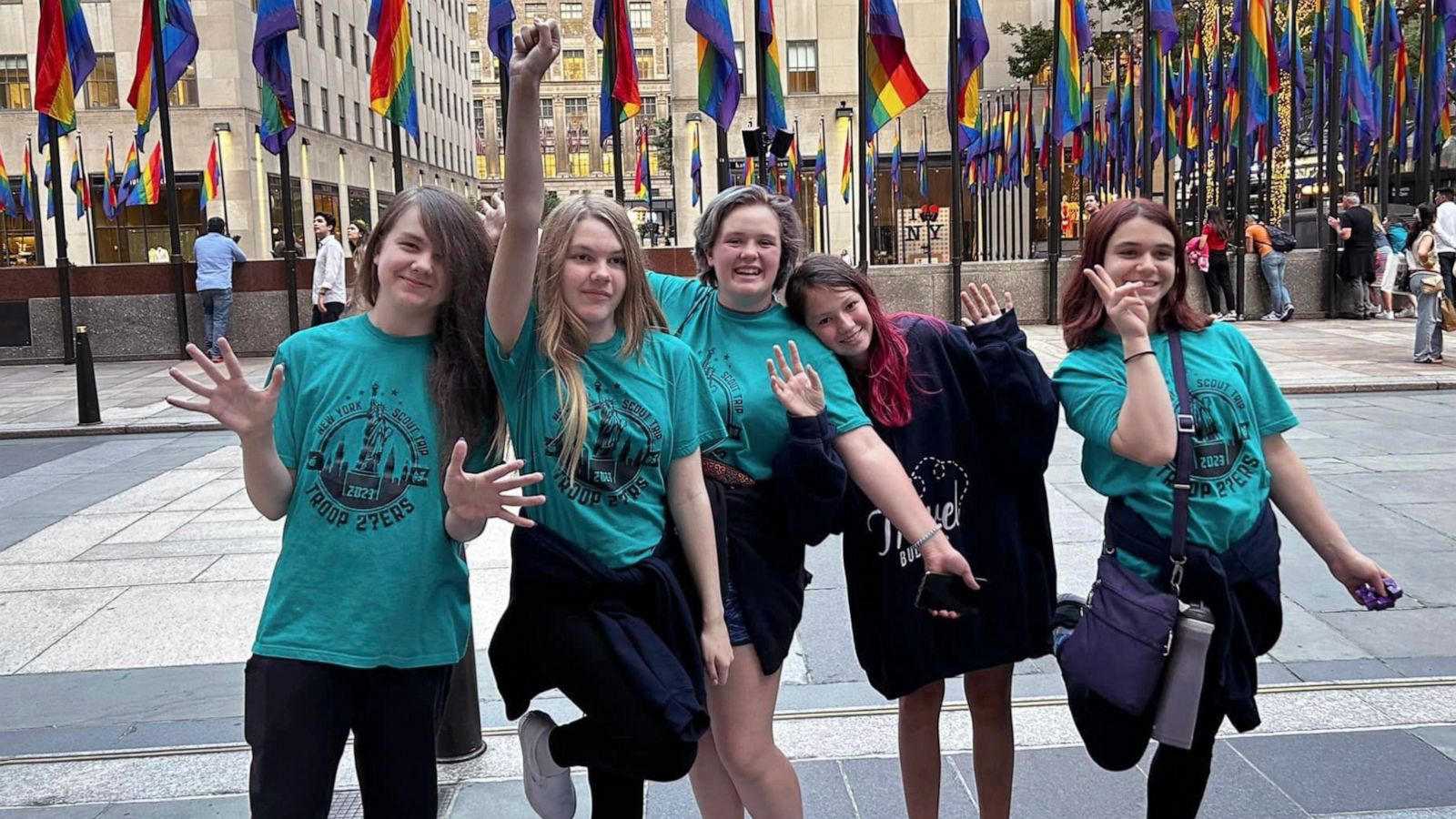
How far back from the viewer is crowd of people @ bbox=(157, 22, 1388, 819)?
8.36ft

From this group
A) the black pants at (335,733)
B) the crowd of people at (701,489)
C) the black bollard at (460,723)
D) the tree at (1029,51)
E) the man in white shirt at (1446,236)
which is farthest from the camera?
the tree at (1029,51)

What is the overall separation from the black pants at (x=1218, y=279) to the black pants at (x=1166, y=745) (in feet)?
58.7

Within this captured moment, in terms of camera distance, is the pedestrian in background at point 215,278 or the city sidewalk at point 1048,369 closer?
the city sidewalk at point 1048,369

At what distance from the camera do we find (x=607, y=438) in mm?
2648

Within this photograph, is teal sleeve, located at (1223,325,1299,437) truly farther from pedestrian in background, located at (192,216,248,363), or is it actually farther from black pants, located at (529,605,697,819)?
pedestrian in background, located at (192,216,248,363)

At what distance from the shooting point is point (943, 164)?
140 feet

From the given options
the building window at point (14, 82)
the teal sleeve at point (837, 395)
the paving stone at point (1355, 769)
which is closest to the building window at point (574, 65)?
the building window at point (14, 82)

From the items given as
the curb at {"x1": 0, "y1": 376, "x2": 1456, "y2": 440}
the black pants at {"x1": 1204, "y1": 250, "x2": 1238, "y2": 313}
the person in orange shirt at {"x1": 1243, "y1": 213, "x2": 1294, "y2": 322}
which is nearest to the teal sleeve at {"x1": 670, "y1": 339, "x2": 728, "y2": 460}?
the curb at {"x1": 0, "y1": 376, "x2": 1456, "y2": 440}

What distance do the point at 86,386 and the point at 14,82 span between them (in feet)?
130

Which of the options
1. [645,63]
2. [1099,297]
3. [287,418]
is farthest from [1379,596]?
[645,63]

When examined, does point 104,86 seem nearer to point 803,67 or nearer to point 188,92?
point 188,92

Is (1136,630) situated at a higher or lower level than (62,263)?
lower

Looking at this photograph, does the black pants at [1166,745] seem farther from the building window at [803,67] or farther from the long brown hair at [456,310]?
the building window at [803,67]

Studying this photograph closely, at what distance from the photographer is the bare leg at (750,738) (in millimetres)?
→ 2957
